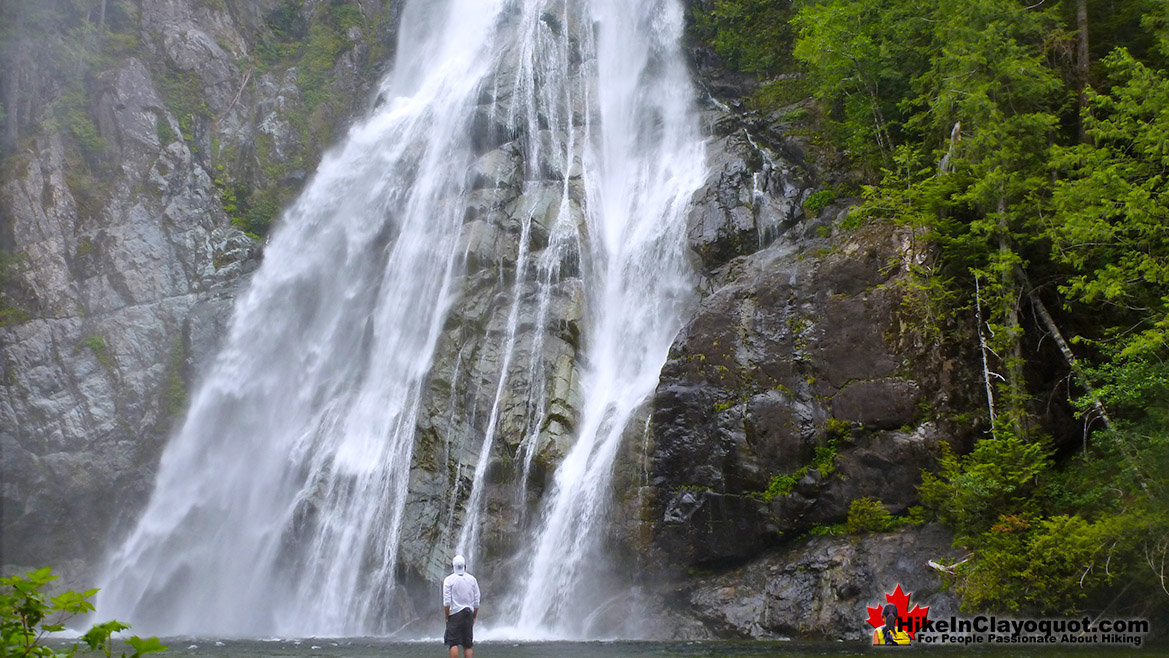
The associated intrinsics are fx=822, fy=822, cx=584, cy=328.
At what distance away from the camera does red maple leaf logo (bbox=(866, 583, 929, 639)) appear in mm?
13172

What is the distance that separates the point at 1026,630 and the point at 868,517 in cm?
327

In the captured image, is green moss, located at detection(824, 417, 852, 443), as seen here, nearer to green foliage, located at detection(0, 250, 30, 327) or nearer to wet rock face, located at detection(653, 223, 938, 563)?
wet rock face, located at detection(653, 223, 938, 563)

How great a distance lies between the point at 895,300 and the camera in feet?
53.1

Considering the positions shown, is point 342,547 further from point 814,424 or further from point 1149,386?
point 1149,386

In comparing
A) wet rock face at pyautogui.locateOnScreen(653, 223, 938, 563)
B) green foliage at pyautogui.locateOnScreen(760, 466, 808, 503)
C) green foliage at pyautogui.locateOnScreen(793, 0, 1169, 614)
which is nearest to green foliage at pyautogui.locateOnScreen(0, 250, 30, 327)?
wet rock face at pyautogui.locateOnScreen(653, 223, 938, 563)

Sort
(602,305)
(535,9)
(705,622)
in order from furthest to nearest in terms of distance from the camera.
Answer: (535,9), (602,305), (705,622)

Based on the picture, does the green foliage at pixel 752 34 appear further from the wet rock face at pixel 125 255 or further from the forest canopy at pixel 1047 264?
the wet rock face at pixel 125 255

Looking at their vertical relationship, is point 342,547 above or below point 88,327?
below

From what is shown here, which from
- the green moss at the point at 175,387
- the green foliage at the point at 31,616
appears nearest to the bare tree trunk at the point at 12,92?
the green moss at the point at 175,387

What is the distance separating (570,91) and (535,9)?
16.6 feet

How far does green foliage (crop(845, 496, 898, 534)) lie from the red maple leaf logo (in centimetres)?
130

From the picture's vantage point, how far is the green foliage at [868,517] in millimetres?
14820

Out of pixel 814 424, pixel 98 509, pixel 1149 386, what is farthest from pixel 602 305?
pixel 98 509

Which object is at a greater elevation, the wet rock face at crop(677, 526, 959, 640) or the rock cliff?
the rock cliff
